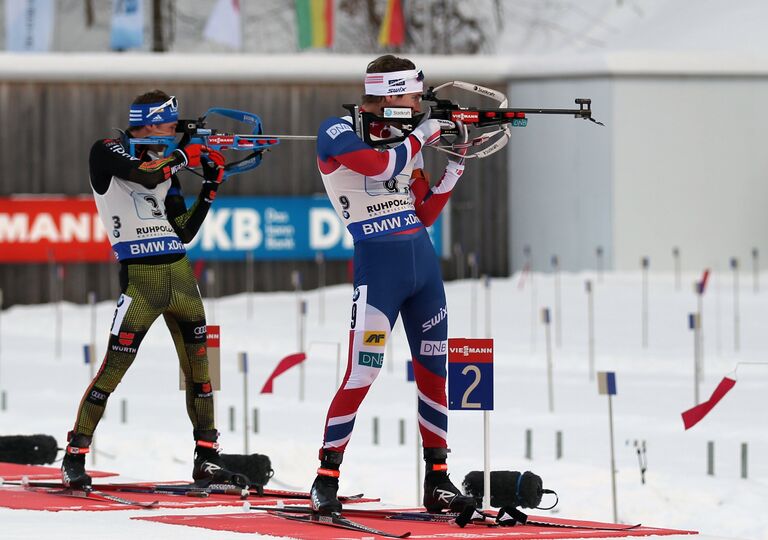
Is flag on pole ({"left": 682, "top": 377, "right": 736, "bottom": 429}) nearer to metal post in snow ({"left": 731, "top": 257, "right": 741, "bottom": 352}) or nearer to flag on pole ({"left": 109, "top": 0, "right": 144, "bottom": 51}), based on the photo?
metal post in snow ({"left": 731, "top": 257, "right": 741, "bottom": 352})

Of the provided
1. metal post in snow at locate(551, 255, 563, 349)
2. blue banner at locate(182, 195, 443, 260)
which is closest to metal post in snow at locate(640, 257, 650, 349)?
metal post in snow at locate(551, 255, 563, 349)

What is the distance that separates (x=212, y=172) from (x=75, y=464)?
1.53 metres

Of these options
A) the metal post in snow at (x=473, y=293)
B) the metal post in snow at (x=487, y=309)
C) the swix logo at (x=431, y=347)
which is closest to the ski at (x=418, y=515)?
the swix logo at (x=431, y=347)

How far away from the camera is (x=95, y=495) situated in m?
7.18

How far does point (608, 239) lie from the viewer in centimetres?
2255

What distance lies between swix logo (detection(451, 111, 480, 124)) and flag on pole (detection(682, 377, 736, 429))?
2.43 metres

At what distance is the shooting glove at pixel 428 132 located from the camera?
640cm

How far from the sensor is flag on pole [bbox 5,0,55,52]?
2455 cm

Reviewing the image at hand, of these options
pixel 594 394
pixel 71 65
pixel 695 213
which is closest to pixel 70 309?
pixel 71 65

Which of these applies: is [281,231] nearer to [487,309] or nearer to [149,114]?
[487,309]

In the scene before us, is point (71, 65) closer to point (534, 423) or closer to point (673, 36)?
point (534, 423)

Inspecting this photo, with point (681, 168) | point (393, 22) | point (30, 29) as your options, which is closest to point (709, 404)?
point (681, 168)

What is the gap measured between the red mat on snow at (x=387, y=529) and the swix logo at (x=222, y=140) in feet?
6.38

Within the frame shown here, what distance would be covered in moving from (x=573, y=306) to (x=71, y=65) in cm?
824
